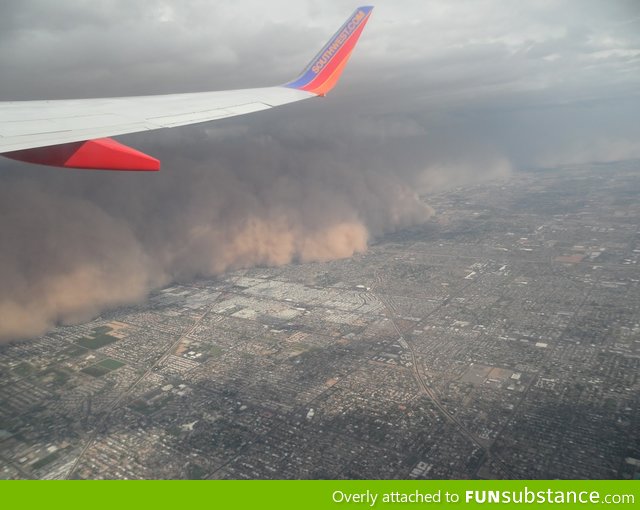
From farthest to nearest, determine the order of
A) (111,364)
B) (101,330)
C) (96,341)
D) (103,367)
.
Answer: (101,330) → (96,341) → (111,364) → (103,367)

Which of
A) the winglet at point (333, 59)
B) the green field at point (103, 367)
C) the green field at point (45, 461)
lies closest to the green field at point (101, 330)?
the green field at point (103, 367)

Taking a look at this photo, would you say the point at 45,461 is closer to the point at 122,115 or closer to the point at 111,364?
the point at 111,364

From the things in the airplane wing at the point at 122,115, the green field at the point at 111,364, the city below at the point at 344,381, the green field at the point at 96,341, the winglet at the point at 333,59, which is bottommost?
the city below at the point at 344,381

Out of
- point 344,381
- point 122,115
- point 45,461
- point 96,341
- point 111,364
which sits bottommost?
point 344,381

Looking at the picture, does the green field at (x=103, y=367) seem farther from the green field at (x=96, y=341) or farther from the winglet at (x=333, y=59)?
the winglet at (x=333, y=59)

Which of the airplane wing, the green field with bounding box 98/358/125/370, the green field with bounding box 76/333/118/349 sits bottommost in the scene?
the green field with bounding box 98/358/125/370

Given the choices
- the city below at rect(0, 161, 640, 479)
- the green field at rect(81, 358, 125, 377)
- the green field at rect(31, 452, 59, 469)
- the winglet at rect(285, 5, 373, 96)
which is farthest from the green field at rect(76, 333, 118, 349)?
the winglet at rect(285, 5, 373, 96)

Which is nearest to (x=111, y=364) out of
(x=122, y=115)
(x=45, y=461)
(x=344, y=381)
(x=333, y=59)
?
(x=45, y=461)

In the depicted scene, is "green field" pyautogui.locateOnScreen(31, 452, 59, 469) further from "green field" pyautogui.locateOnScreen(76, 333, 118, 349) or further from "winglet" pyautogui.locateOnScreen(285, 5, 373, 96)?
"winglet" pyautogui.locateOnScreen(285, 5, 373, 96)

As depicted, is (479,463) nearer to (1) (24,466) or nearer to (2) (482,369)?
(2) (482,369)
